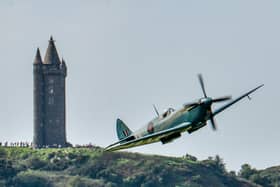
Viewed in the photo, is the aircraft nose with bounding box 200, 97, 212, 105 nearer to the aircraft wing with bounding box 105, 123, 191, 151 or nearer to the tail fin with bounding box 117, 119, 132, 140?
the aircraft wing with bounding box 105, 123, 191, 151

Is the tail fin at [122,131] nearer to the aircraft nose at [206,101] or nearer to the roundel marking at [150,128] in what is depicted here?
the roundel marking at [150,128]

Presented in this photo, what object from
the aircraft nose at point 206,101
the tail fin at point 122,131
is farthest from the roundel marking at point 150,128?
the tail fin at point 122,131

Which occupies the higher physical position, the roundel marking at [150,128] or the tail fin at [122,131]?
the tail fin at [122,131]

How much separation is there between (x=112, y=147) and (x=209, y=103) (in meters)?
11.6

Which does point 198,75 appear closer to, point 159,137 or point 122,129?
point 159,137

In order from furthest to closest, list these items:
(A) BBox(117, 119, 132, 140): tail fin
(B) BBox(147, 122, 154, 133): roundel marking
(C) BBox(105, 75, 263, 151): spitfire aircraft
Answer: (A) BBox(117, 119, 132, 140): tail fin, (B) BBox(147, 122, 154, 133): roundel marking, (C) BBox(105, 75, 263, 151): spitfire aircraft

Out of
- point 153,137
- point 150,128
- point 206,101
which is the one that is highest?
point 150,128

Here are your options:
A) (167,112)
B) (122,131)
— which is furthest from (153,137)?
(122,131)

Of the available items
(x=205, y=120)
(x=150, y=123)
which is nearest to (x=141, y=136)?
(x=150, y=123)

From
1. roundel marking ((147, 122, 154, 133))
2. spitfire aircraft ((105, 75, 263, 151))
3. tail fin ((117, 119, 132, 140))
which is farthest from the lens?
tail fin ((117, 119, 132, 140))

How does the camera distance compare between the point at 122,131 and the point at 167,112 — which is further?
the point at 122,131

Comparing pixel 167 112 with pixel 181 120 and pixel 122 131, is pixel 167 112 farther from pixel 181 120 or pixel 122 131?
pixel 122 131

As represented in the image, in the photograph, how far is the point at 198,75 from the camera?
141625mm

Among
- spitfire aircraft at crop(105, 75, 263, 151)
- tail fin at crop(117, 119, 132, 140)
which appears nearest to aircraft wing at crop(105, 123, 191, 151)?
spitfire aircraft at crop(105, 75, 263, 151)
